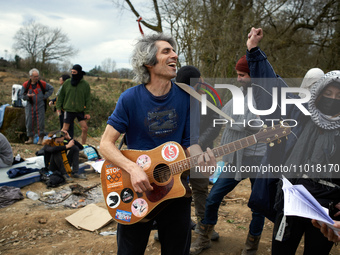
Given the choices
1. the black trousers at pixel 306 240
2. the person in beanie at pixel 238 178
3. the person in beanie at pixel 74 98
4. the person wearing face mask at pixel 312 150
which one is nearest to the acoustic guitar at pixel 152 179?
the person wearing face mask at pixel 312 150

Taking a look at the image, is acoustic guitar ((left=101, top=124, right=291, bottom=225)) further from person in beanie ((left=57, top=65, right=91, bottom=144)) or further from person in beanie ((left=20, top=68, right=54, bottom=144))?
person in beanie ((left=20, top=68, right=54, bottom=144))

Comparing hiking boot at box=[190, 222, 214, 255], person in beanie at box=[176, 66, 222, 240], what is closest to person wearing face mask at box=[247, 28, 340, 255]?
hiking boot at box=[190, 222, 214, 255]

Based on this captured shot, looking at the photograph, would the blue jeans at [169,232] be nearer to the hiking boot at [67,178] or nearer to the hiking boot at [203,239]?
the hiking boot at [203,239]

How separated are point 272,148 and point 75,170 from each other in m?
5.10

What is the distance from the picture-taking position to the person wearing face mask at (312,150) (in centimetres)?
199

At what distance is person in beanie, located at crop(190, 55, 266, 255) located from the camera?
322 centimetres

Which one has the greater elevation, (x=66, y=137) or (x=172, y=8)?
(x=172, y=8)

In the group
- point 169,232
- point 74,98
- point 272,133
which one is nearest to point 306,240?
point 272,133

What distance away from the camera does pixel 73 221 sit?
441 centimetres

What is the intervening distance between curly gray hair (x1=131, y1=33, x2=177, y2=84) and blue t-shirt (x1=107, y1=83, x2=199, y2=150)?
0.29 feet

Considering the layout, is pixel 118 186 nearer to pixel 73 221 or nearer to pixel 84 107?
pixel 73 221

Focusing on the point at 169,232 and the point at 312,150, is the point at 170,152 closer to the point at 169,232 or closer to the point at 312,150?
the point at 169,232

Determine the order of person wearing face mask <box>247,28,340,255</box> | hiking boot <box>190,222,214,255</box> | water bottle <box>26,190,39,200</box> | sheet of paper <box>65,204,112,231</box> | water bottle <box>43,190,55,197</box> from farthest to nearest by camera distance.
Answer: water bottle <box>43,190,55,197</box>
water bottle <box>26,190,39,200</box>
sheet of paper <box>65,204,112,231</box>
hiking boot <box>190,222,214,255</box>
person wearing face mask <box>247,28,340,255</box>

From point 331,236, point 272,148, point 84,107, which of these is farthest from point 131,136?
point 84,107
